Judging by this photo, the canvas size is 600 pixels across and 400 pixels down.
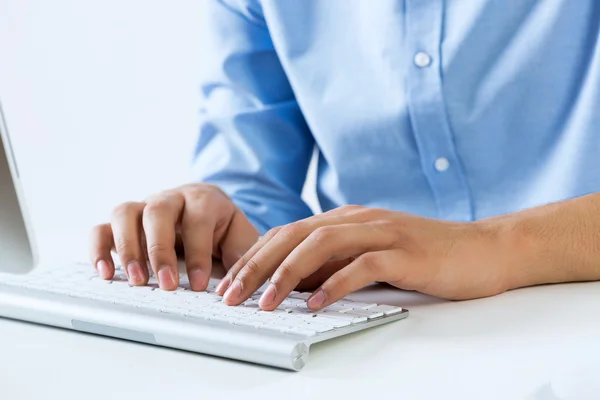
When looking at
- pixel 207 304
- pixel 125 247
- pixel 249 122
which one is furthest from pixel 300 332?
pixel 249 122

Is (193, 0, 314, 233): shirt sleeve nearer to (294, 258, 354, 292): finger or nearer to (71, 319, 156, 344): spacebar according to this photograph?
(294, 258, 354, 292): finger

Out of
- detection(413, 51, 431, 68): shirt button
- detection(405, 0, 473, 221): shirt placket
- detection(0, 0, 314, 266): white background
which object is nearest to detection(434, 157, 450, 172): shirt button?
detection(405, 0, 473, 221): shirt placket

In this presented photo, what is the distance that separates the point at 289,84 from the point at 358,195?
232 millimetres

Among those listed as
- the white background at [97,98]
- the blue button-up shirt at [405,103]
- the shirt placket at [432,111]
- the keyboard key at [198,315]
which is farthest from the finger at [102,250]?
the white background at [97,98]

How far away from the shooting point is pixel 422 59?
119 cm

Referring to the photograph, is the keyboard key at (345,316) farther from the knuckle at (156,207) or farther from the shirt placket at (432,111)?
the shirt placket at (432,111)

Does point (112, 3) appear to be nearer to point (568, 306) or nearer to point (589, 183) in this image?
point (589, 183)

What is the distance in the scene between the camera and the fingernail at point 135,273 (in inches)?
34.3

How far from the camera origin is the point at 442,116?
1.20m

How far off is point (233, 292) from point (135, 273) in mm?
155

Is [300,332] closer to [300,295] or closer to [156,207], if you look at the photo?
[300,295]

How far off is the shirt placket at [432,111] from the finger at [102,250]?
1.52 ft

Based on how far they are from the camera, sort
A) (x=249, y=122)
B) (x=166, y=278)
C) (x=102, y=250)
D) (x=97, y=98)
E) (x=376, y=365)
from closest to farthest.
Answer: (x=376, y=365), (x=166, y=278), (x=102, y=250), (x=249, y=122), (x=97, y=98)

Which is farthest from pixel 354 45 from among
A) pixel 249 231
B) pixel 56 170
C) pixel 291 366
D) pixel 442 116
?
pixel 56 170
